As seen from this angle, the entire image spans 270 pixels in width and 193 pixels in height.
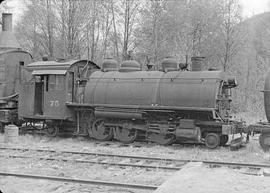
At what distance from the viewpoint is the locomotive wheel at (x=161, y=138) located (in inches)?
571

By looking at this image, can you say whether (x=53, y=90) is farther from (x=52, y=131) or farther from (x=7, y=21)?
(x=7, y=21)

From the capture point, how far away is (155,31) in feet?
89.0

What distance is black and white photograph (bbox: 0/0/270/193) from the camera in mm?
9173

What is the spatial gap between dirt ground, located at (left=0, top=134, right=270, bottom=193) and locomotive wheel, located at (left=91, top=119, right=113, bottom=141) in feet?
1.01

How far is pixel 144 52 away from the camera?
91.1 ft

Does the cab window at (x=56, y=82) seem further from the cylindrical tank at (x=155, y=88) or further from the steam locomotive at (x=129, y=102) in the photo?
the cylindrical tank at (x=155, y=88)

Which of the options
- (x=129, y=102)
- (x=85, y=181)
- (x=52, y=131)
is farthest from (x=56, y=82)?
(x=85, y=181)

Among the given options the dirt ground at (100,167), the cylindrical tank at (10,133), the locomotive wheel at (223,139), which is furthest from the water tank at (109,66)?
the locomotive wheel at (223,139)

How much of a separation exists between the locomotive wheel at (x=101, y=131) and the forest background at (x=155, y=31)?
10994 millimetres

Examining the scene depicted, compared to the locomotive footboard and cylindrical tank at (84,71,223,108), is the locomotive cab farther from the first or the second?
the locomotive footboard

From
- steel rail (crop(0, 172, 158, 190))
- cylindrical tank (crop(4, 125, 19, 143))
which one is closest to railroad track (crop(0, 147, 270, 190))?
steel rail (crop(0, 172, 158, 190))

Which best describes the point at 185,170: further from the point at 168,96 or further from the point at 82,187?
the point at 168,96

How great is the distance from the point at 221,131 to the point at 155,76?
3134mm

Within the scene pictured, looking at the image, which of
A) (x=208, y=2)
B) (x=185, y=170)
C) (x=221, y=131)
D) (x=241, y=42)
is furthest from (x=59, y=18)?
(x=185, y=170)
